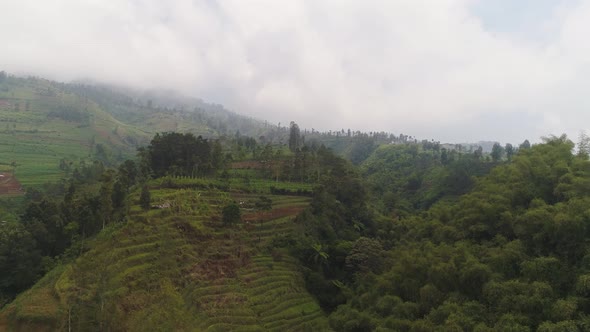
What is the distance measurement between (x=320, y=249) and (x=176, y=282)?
522 inches

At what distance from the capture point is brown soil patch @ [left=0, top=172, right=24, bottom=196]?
60.5 metres

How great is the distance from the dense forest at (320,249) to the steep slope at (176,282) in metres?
0.13

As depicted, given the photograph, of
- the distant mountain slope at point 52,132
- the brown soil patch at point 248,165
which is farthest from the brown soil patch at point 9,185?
the brown soil patch at point 248,165

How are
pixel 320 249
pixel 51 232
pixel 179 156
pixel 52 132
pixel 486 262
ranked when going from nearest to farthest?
pixel 486 262 < pixel 51 232 < pixel 320 249 < pixel 179 156 < pixel 52 132

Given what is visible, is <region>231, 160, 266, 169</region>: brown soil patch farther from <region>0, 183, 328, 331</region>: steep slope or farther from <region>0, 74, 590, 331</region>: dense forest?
<region>0, 183, 328, 331</region>: steep slope

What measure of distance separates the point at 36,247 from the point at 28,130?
9511 cm

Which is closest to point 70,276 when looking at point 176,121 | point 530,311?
point 530,311

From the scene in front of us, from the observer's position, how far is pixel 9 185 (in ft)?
206

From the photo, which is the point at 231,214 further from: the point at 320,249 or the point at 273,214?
the point at 320,249

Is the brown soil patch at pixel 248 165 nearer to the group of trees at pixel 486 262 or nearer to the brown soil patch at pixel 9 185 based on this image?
the group of trees at pixel 486 262

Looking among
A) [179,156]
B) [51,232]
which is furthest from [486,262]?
[179,156]

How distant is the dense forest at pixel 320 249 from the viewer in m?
17.6

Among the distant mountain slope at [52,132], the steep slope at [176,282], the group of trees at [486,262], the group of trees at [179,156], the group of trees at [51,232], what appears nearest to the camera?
the group of trees at [486,262]

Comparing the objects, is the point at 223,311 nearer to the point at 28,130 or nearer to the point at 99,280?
the point at 99,280
